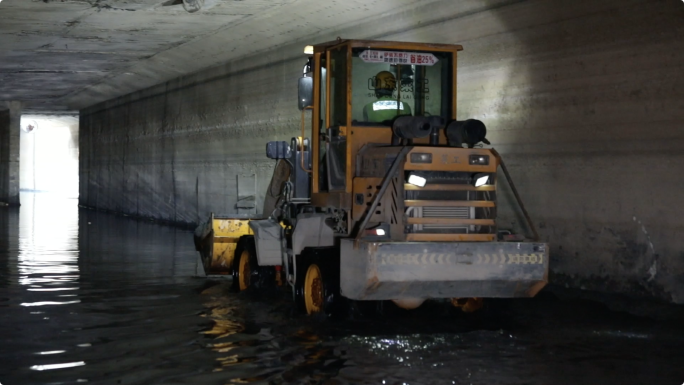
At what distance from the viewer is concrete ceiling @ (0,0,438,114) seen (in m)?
16.9

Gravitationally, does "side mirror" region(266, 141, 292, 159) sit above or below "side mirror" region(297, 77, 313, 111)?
below

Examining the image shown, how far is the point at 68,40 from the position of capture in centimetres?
2234

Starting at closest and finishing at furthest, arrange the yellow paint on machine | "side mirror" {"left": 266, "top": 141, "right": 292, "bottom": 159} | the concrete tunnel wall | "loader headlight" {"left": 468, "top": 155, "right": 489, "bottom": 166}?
"loader headlight" {"left": 468, "top": 155, "right": 489, "bottom": 166}, the concrete tunnel wall, "side mirror" {"left": 266, "top": 141, "right": 292, "bottom": 159}, the yellow paint on machine

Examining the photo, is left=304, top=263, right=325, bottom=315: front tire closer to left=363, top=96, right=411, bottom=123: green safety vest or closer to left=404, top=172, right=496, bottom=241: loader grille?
left=404, top=172, right=496, bottom=241: loader grille

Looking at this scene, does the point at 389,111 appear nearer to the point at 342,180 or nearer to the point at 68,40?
the point at 342,180

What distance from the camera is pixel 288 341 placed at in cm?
834

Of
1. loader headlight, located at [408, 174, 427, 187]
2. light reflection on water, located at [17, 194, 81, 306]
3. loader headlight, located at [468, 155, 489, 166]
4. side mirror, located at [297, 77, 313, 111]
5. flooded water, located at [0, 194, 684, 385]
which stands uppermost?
side mirror, located at [297, 77, 313, 111]

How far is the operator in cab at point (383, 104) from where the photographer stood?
31.3ft

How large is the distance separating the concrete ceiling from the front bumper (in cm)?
678

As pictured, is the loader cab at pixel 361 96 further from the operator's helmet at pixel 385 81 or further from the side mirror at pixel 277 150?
the side mirror at pixel 277 150

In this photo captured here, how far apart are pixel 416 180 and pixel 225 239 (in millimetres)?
4304

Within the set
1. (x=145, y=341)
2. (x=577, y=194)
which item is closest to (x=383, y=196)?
(x=145, y=341)

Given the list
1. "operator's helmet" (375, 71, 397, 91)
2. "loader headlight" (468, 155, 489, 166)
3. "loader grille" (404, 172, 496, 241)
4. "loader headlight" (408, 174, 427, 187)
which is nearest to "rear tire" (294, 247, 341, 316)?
"loader grille" (404, 172, 496, 241)

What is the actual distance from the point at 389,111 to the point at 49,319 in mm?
4163
